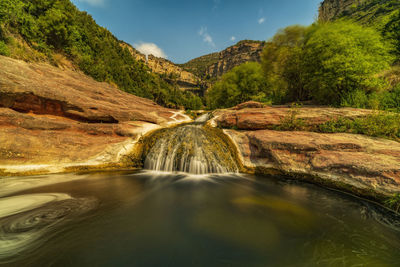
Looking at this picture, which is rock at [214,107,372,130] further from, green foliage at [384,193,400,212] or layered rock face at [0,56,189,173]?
layered rock face at [0,56,189,173]

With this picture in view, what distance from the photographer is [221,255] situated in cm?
242

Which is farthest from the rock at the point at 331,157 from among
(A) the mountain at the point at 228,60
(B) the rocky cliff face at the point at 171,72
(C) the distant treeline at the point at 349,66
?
(A) the mountain at the point at 228,60

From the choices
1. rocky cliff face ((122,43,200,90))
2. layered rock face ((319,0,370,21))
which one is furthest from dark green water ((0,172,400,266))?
rocky cliff face ((122,43,200,90))

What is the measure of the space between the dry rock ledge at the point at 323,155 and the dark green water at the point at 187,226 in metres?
0.60

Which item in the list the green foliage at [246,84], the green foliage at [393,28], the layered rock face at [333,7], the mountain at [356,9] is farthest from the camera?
the layered rock face at [333,7]

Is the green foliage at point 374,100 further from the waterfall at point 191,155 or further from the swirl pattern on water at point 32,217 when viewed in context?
the swirl pattern on water at point 32,217

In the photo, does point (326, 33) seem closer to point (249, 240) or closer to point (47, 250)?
point (249, 240)

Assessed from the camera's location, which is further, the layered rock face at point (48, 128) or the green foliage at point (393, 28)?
the green foliage at point (393, 28)

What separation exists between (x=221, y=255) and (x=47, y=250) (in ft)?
9.81

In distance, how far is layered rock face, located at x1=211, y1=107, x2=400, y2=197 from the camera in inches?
159

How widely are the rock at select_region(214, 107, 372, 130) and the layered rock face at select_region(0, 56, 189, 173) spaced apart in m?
6.33

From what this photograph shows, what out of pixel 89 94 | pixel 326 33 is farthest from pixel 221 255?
pixel 326 33

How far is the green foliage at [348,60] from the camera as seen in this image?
7.50 meters

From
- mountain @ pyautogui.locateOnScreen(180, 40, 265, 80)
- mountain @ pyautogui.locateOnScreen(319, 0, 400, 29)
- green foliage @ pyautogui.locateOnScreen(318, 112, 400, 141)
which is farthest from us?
mountain @ pyautogui.locateOnScreen(180, 40, 265, 80)
